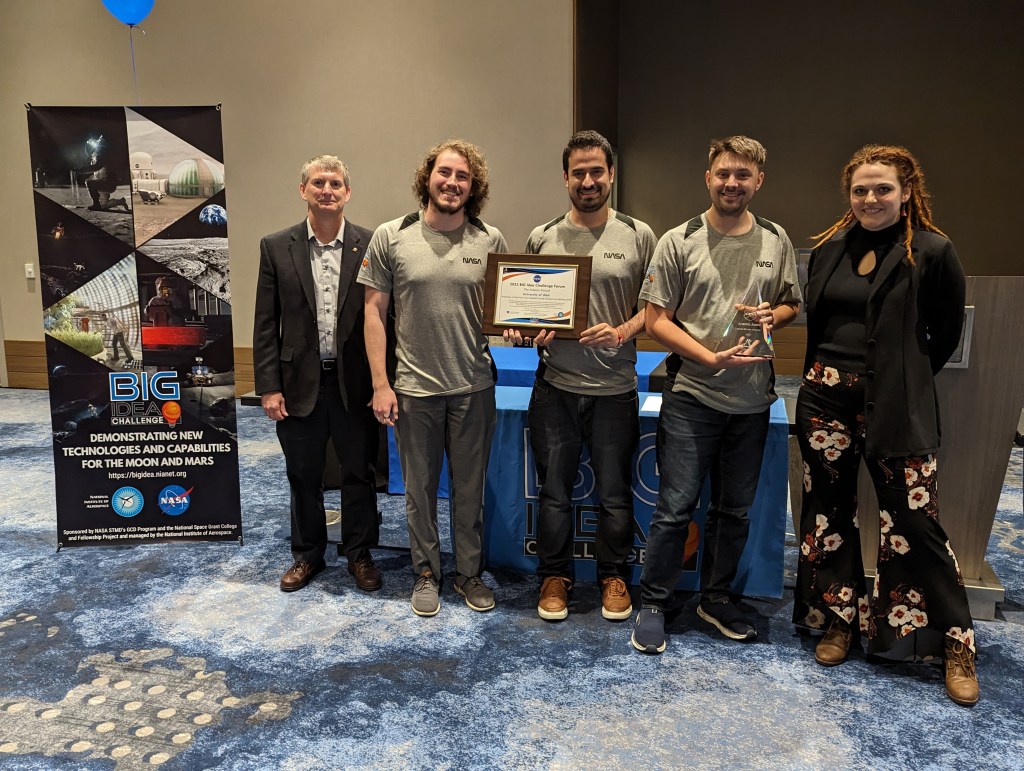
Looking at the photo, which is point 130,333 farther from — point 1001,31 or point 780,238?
point 1001,31

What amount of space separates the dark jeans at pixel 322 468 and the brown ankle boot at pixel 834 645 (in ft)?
5.56

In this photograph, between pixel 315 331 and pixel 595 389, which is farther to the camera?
pixel 315 331

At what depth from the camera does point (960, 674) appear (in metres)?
2.37

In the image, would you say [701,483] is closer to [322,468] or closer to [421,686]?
[421,686]

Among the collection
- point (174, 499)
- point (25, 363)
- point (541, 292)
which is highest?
point (541, 292)

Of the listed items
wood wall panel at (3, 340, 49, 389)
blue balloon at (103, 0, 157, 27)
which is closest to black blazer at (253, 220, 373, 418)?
blue balloon at (103, 0, 157, 27)

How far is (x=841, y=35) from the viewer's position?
717 centimetres

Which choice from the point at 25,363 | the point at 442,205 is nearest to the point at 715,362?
the point at 442,205

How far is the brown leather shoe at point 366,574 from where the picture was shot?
3096 mm

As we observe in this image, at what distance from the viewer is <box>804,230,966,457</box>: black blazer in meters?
2.27

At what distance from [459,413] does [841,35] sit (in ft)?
20.6

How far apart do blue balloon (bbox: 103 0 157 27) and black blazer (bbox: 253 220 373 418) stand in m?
3.73

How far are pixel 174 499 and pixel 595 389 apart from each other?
6.53 feet

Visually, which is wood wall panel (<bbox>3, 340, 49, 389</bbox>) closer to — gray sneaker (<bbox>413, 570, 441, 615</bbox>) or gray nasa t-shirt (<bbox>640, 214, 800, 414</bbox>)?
gray sneaker (<bbox>413, 570, 441, 615</bbox>)
